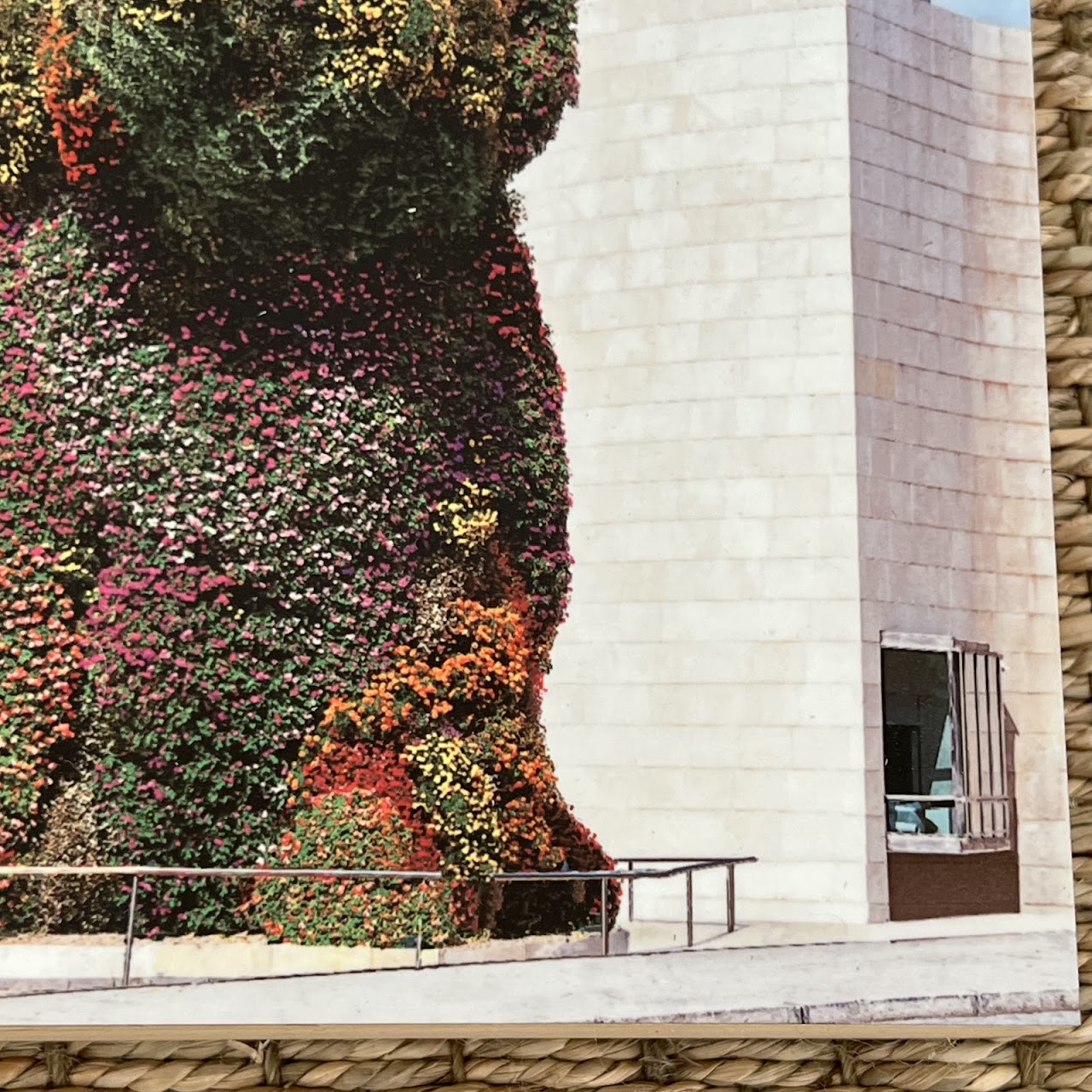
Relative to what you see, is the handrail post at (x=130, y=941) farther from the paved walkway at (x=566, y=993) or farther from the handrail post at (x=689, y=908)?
the handrail post at (x=689, y=908)

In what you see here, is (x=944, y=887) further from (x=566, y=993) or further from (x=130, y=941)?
(x=130, y=941)

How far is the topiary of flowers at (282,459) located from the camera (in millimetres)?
2330

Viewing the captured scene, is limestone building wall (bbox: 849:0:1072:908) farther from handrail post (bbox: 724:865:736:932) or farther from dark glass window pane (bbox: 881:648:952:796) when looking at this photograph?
handrail post (bbox: 724:865:736:932)

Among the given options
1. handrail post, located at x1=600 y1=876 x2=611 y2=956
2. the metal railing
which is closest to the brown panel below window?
the metal railing

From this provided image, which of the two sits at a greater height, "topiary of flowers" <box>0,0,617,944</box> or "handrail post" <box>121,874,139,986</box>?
"topiary of flowers" <box>0,0,617,944</box>

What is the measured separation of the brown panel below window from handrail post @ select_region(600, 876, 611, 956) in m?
0.47

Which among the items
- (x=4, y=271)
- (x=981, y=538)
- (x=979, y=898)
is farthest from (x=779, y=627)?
(x=4, y=271)

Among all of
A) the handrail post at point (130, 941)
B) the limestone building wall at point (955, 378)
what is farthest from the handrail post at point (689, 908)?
the handrail post at point (130, 941)

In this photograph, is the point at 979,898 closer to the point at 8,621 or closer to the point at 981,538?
the point at 981,538

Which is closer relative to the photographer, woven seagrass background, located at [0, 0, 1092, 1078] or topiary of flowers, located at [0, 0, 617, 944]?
topiary of flowers, located at [0, 0, 617, 944]

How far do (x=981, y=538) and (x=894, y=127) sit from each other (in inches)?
29.5

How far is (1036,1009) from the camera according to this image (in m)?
2.38

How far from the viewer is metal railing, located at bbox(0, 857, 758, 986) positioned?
2.28 m

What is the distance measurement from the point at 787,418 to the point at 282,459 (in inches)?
35.0
